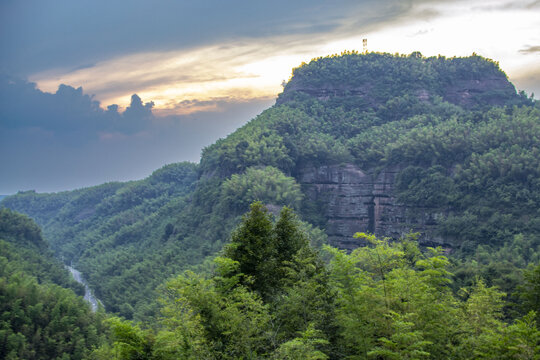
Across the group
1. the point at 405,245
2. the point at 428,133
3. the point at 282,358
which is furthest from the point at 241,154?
the point at 282,358

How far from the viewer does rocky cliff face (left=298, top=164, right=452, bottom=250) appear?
6306 centimetres

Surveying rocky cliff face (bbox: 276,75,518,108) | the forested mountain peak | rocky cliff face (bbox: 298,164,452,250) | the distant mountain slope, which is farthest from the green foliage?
rocky cliff face (bbox: 276,75,518,108)

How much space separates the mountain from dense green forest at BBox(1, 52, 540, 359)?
286mm

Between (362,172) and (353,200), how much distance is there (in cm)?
436

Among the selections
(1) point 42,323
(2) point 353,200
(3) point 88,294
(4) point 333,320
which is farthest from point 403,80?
(4) point 333,320

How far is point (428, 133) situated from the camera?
6312 cm

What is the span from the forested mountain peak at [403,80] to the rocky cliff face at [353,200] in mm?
20221

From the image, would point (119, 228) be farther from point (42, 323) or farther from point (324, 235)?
point (42, 323)

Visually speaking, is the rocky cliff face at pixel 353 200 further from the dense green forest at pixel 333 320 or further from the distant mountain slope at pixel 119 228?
the dense green forest at pixel 333 320

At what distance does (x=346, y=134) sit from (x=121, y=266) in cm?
4105

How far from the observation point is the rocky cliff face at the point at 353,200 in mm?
63062

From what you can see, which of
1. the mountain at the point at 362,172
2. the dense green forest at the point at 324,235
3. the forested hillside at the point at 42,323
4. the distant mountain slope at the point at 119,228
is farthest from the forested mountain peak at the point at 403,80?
the forested hillside at the point at 42,323

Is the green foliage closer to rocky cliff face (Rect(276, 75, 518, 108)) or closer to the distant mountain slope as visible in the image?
the distant mountain slope

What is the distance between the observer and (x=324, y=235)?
193ft
